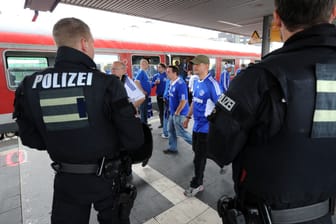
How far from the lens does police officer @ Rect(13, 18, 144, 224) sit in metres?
1.25

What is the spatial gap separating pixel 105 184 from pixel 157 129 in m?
4.18

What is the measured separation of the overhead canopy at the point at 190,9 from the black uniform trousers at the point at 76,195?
3261 mm

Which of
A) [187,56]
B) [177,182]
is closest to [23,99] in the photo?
[177,182]

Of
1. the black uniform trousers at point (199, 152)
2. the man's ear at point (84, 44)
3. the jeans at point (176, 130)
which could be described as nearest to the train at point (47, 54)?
A: the jeans at point (176, 130)

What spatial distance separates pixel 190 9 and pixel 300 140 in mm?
4748

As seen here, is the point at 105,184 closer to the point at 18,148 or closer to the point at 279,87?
the point at 279,87

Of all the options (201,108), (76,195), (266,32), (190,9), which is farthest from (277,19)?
(266,32)

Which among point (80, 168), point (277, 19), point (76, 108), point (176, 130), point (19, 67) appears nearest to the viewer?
point (277, 19)

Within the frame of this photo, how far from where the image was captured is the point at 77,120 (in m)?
1.26

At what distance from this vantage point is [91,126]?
1.28m

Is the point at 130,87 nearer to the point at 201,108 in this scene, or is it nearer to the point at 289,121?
the point at 201,108

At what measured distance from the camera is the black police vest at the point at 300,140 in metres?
0.79

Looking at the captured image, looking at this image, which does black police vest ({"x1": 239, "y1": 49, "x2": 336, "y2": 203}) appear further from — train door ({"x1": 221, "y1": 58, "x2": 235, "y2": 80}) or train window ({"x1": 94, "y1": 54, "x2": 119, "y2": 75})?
train door ({"x1": 221, "y1": 58, "x2": 235, "y2": 80})

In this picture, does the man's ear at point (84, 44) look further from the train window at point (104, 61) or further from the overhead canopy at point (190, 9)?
the train window at point (104, 61)
